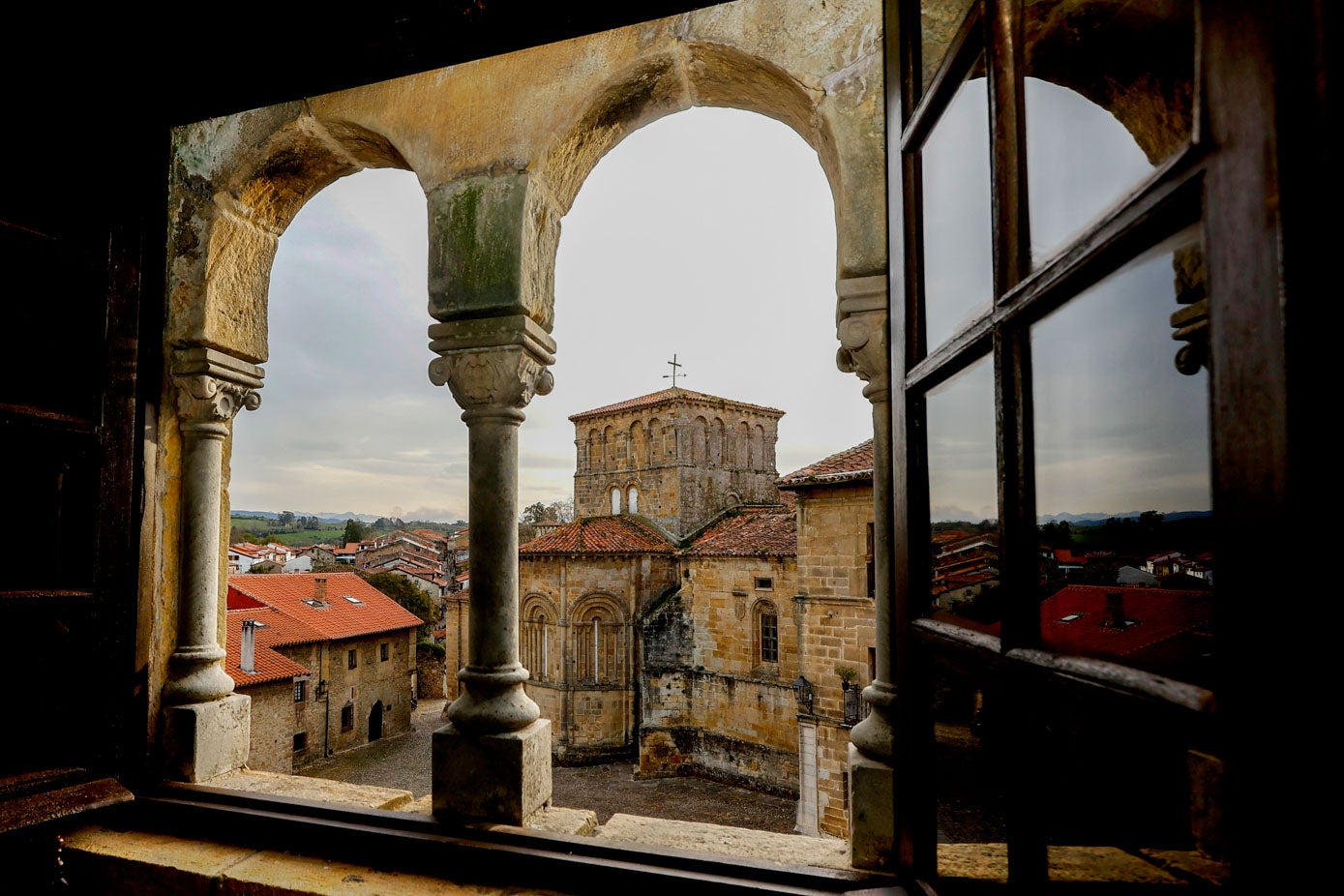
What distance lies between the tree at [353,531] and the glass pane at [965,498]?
2265 inches

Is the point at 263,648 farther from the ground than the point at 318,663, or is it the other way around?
the point at 263,648

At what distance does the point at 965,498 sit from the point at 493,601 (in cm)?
144

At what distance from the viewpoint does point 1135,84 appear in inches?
40.0

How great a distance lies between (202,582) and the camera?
2.35 metres

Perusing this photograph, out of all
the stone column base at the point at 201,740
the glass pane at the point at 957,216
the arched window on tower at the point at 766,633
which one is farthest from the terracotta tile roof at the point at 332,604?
the glass pane at the point at 957,216

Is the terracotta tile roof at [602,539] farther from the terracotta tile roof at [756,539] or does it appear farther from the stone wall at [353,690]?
the stone wall at [353,690]

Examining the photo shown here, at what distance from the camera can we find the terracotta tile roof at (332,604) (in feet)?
63.6

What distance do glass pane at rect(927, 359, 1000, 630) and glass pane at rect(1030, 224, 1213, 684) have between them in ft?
0.33

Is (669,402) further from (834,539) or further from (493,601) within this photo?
(493,601)

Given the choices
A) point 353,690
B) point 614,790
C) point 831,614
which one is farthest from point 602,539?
point 831,614

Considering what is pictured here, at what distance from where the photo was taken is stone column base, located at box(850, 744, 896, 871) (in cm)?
153

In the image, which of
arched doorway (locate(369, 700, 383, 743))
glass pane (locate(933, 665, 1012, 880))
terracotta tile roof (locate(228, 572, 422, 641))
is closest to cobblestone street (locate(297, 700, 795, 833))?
arched doorway (locate(369, 700, 383, 743))

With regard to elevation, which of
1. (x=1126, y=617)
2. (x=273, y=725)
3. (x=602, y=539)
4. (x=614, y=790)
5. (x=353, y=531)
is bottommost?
(x=614, y=790)

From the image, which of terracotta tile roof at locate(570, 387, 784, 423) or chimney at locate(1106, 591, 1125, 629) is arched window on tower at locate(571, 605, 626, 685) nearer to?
terracotta tile roof at locate(570, 387, 784, 423)
